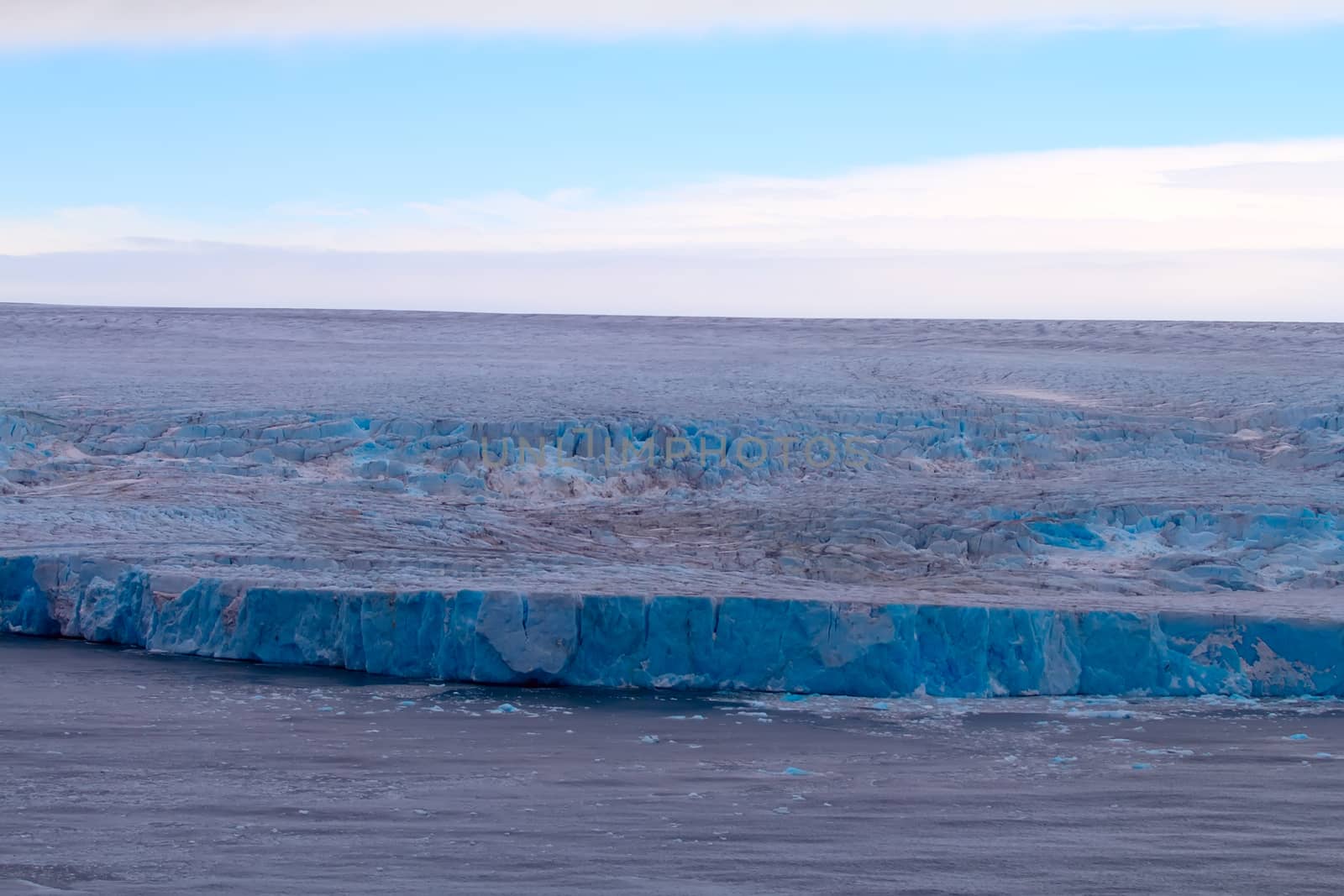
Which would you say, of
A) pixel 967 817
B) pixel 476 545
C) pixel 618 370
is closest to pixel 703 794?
pixel 967 817

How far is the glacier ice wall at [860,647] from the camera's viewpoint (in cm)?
641

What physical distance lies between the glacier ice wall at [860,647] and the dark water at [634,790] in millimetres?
174

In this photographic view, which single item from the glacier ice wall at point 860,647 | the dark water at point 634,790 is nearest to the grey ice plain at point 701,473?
the glacier ice wall at point 860,647

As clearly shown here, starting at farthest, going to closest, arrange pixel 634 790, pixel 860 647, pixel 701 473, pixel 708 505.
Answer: pixel 701 473
pixel 708 505
pixel 860 647
pixel 634 790

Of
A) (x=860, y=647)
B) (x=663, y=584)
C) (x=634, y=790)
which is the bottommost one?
(x=634, y=790)

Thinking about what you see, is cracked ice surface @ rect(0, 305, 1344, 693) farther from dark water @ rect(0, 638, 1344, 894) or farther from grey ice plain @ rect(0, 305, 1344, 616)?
dark water @ rect(0, 638, 1344, 894)

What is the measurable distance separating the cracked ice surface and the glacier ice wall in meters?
0.02

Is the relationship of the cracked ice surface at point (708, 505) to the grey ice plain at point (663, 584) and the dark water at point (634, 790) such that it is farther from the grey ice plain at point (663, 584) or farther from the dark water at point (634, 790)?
the dark water at point (634, 790)

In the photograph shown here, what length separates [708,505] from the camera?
9.82 m

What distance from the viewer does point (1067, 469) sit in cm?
1079

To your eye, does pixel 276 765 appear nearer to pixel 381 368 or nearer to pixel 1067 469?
pixel 1067 469

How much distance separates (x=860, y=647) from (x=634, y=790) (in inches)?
76.7

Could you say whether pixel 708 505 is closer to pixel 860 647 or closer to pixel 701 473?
pixel 701 473

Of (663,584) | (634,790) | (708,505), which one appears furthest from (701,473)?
(634,790)
